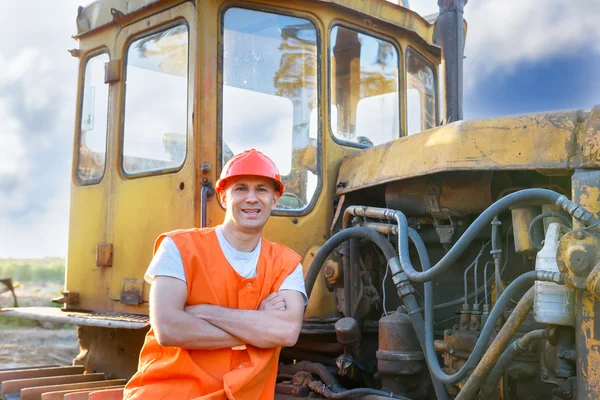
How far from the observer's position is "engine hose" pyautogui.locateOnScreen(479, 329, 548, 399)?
2258 millimetres

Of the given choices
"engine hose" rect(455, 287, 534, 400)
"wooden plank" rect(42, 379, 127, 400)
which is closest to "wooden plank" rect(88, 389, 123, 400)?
"wooden plank" rect(42, 379, 127, 400)

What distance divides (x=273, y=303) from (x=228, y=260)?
22 centimetres

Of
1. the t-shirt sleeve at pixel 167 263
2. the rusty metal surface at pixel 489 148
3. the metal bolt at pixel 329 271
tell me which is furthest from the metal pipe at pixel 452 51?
the t-shirt sleeve at pixel 167 263

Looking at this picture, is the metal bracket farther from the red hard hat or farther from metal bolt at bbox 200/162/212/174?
the red hard hat

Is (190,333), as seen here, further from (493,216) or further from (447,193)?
(447,193)

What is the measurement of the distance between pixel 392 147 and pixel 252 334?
1242 mm

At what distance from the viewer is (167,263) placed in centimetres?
227

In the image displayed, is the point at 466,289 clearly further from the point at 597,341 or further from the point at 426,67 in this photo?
the point at 426,67

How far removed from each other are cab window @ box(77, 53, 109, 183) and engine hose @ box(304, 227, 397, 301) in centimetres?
159

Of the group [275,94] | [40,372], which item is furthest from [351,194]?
[40,372]

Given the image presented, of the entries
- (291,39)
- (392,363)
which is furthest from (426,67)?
(392,363)

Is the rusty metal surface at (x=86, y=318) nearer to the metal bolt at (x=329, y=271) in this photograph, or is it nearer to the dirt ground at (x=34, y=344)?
the metal bolt at (x=329, y=271)

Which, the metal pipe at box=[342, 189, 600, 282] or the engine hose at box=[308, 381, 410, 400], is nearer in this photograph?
the metal pipe at box=[342, 189, 600, 282]

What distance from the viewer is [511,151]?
8.16 ft
